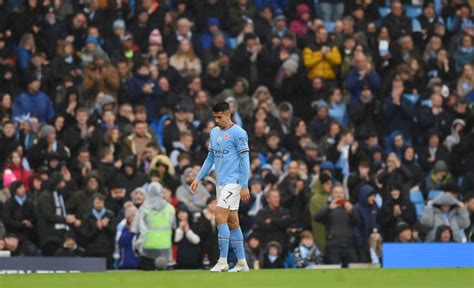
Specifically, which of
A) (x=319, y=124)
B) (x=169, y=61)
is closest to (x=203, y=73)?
(x=169, y=61)

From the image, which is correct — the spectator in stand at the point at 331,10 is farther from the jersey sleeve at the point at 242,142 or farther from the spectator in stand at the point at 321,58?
the jersey sleeve at the point at 242,142

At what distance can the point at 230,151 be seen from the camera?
67.8 ft

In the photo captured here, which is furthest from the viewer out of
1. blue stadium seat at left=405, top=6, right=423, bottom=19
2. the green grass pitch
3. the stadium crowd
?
blue stadium seat at left=405, top=6, right=423, bottom=19

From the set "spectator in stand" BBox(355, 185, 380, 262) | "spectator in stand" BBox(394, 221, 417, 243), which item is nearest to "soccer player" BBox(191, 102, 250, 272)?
"spectator in stand" BBox(355, 185, 380, 262)

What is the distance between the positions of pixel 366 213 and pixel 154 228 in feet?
16.0

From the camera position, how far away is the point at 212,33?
1337 inches

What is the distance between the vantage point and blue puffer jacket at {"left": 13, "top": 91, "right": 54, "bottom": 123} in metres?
30.3

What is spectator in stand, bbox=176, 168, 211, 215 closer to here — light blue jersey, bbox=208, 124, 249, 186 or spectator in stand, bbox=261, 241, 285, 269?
spectator in stand, bbox=261, 241, 285, 269

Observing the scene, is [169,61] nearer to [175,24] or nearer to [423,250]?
[175,24]

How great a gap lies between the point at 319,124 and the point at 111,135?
4931mm

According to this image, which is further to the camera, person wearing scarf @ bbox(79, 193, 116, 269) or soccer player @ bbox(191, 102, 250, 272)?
person wearing scarf @ bbox(79, 193, 116, 269)

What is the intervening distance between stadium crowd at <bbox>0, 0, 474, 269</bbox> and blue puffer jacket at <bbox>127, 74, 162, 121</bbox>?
1.1 inches

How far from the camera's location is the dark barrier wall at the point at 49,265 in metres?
23.1

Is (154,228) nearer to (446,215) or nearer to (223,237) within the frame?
(223,237)
